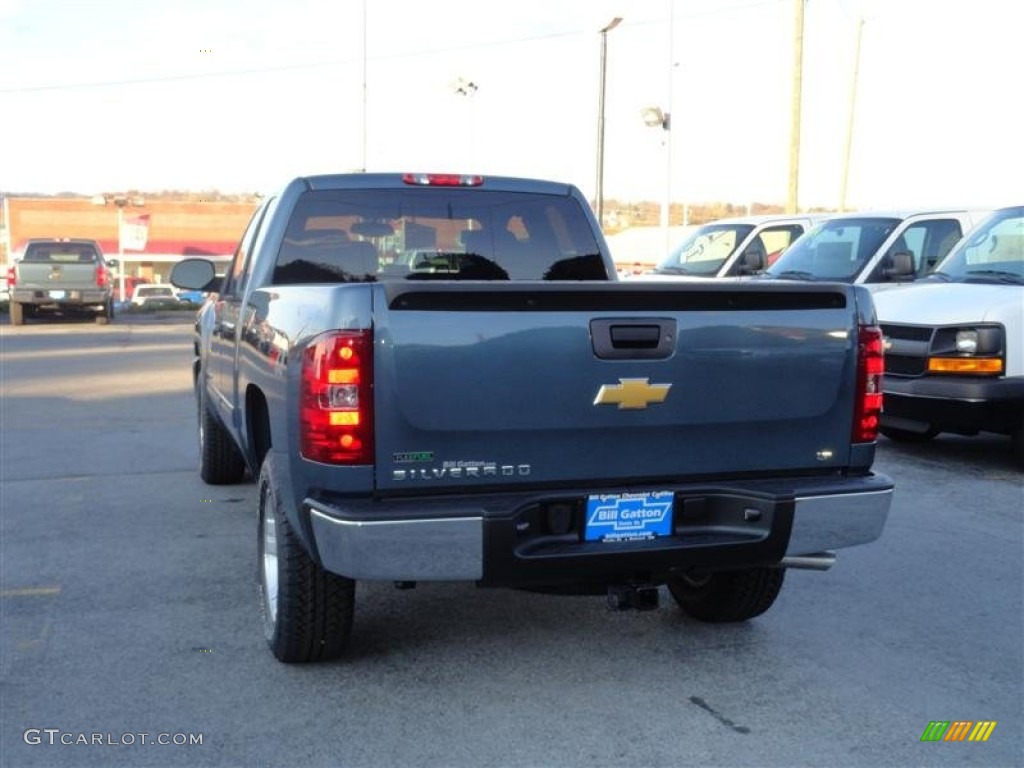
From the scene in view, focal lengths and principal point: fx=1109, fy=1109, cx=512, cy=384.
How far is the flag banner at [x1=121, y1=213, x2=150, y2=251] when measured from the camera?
68.9m

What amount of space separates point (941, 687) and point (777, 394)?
1375 mm

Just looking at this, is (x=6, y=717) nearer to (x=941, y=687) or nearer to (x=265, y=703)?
(x=265, y=703)

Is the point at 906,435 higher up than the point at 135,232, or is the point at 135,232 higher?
the point at 135,232

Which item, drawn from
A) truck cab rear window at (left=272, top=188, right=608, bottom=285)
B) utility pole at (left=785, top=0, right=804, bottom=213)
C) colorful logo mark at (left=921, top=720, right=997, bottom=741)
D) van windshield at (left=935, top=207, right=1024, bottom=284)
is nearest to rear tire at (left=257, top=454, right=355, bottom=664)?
truck cab rear window at (left=272, top=188, right=608, bottom=285)

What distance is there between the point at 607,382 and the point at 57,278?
78.0ft

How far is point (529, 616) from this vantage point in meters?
5.18

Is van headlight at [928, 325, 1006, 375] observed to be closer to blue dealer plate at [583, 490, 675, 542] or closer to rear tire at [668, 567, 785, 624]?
rear tire at [668, 567, 785, 624]

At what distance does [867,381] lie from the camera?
4.26 metres

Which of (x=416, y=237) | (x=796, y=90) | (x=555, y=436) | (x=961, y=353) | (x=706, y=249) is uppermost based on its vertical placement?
(x=796, y=90)

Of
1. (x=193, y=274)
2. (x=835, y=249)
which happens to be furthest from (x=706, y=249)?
(x=193, y=274)

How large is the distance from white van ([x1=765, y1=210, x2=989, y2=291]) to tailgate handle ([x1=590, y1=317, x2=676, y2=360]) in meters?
7.09

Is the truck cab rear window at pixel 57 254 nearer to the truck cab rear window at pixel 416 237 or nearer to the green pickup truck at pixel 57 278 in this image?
the green pickup truck at pixel 57 278

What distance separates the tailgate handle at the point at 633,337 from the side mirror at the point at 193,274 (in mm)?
3902

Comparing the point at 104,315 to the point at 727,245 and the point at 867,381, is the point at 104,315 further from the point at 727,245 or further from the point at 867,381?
the point at 867,381
